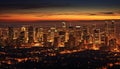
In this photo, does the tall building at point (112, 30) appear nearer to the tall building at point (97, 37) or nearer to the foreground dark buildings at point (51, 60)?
the tall building at point (97, 37)

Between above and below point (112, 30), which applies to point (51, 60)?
above

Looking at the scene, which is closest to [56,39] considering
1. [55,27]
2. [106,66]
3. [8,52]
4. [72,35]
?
[72,35]

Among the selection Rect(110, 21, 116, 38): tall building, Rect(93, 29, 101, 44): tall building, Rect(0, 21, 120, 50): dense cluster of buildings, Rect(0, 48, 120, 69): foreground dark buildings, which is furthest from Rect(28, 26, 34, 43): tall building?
Rect(110, 21, 116, 38): tall building

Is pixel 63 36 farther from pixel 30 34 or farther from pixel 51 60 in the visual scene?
pixel 51 60

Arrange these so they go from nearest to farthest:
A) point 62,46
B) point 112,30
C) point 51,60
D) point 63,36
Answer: point 51,60 < point 62,46 < point 63,36 < point 112,30

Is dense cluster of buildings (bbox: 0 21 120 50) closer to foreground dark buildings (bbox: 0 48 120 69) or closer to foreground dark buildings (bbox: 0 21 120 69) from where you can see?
foreground dark buildings (bbox: 0 21 120 69)

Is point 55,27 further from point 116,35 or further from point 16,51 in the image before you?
point 16,51

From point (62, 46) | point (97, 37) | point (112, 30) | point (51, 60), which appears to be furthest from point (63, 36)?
point (51, 60)

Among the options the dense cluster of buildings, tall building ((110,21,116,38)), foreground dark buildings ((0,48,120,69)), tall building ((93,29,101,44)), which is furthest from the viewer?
tall building ((110,21,116,38))
